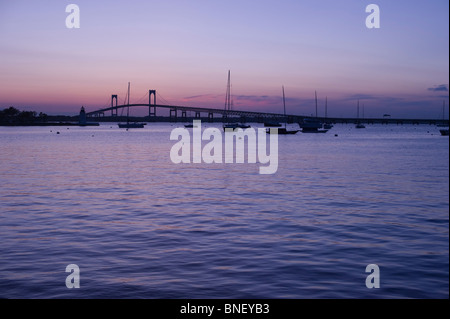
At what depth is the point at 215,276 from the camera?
9.66 meters

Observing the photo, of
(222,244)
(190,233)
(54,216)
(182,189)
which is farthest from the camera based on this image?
(182,189)

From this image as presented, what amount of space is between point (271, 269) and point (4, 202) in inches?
523

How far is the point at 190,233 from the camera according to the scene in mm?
13805

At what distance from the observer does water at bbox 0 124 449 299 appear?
30.0 ft

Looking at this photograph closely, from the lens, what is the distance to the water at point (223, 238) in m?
9.15

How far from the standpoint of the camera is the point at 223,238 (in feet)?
43.1
